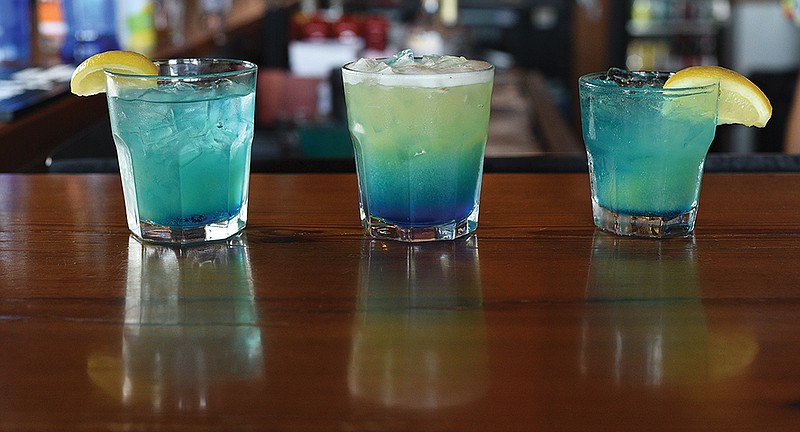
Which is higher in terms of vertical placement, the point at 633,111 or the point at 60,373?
the point at 633,111

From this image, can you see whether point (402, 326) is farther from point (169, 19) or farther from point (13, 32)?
point (169, 19)

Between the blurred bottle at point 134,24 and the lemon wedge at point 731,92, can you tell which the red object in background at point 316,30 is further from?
the lemon wedge at point 731,92

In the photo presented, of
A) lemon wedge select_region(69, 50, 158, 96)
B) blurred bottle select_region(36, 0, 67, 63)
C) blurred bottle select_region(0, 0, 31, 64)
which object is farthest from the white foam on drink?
blurred bottle select_region(36, 0, 67, 63)

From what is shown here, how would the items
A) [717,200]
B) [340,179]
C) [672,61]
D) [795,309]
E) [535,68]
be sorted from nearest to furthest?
[795,309] < [717,200] < [340,179] < [672,61] < [535,68]

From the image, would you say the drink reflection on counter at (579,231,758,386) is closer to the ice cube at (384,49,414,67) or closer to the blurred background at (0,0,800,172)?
the ice cube at (384,49,414,67)

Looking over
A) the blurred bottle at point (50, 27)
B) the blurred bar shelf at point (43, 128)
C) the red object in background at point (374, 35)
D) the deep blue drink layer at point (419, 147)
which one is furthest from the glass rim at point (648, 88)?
the red object in background at point (374, 35)

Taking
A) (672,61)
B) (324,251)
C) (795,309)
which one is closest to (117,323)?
(324,251)

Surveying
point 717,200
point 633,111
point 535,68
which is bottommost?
point 535,68

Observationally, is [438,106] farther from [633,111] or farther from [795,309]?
[795,309]
